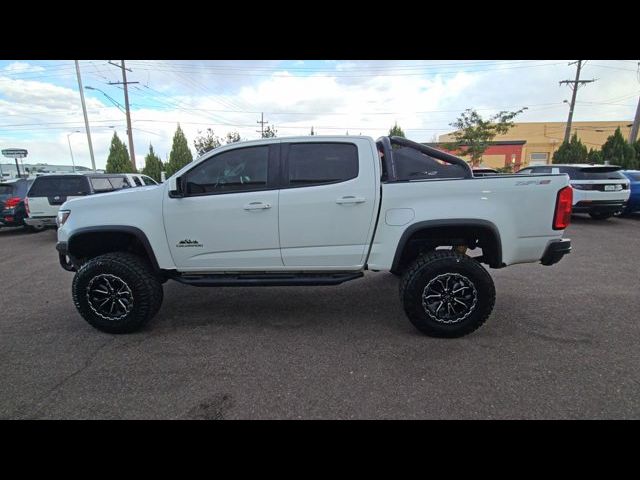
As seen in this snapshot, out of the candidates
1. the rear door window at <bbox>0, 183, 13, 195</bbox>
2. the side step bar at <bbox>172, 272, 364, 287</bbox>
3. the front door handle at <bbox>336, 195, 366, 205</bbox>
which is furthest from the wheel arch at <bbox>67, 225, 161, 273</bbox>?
the rear door window at <bbox>0, 183, 13, 195</bbox>

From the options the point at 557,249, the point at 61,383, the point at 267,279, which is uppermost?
the point at 557,249

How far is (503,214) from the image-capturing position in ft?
10.7

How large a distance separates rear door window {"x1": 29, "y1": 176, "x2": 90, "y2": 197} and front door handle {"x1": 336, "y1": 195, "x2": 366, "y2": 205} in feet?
29.2

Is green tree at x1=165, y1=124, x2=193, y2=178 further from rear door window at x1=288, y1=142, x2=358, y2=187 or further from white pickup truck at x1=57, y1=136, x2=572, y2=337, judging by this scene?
rear door window at x1=288, y1=142, x2=358, y2=187

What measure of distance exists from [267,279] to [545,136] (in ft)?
172

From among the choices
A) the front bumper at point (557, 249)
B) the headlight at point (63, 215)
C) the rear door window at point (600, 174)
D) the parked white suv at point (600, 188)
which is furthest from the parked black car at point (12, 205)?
the rear door window at point (600, 174)

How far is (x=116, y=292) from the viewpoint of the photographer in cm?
357

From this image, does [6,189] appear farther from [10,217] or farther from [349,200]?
[349,200]

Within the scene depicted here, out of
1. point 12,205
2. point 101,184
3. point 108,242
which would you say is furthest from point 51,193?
point 108,242

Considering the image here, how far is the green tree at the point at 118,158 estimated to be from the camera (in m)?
22.3

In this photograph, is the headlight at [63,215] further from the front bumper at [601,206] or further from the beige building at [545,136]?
the beige building at [545,136]

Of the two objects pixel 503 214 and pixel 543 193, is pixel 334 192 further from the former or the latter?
pixel 543 193

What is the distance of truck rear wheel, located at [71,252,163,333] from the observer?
351 cm
